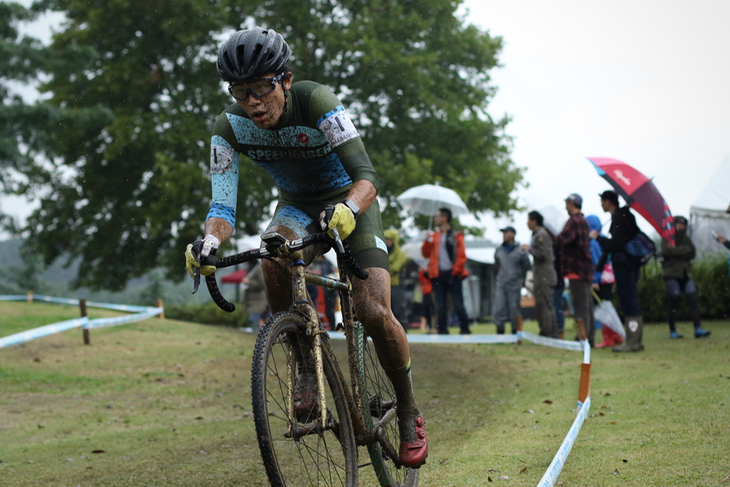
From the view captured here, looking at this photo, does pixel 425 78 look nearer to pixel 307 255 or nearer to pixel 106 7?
pixel 106 7

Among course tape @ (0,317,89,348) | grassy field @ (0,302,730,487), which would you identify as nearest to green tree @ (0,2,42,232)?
grassy field @ (0,302,730,487)

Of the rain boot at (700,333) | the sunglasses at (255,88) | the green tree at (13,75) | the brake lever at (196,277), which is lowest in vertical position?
the rain boot at (700,333)

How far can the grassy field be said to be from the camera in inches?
197

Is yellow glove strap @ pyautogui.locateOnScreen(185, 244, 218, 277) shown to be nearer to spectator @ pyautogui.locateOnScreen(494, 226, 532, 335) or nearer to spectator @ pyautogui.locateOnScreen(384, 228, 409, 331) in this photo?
spectator @ pyautogui.locateOnScreen(384, 228, 409, 331)

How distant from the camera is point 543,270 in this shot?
1348 cm

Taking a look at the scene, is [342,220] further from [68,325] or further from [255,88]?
[68,325]

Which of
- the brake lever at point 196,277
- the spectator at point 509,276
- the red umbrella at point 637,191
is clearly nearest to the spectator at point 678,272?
the red umbrella at point 637,191

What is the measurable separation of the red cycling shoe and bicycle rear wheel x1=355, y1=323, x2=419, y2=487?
9 cm

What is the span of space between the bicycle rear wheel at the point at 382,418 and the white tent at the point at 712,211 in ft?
48.0

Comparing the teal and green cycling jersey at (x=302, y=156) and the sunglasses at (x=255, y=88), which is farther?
the teal and green cycling jersey at (x=302, y=156)

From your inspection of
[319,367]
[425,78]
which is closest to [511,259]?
[319,367]

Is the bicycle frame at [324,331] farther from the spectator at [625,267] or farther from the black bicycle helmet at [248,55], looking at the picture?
the spectator at [625,267]

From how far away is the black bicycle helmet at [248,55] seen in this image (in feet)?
11.8

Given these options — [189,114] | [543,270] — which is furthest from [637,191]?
[189,114]
